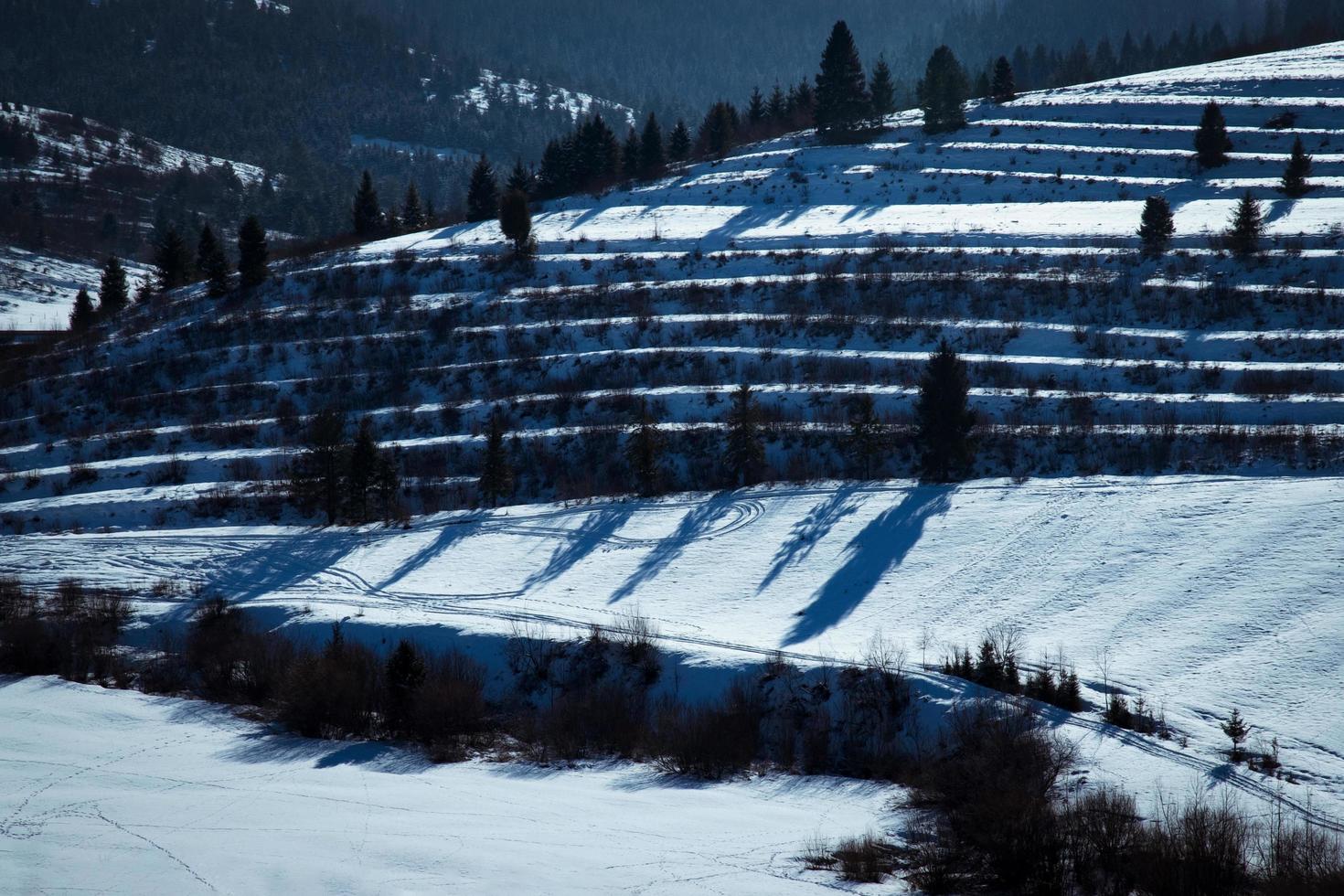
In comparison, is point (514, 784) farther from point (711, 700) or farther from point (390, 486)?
point (390, 486)

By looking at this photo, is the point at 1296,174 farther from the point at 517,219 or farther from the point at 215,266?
the point at 215,266

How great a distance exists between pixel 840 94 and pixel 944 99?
745 centimetres

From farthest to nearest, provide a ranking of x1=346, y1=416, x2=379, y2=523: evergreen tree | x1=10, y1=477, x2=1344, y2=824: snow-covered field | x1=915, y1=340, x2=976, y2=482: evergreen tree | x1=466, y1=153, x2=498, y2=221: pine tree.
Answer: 1. x1=466, y1=153, x2=498, y2=221: pine tree
2. x1=346, y1=416, x2=379, y2=523: evergreen tree
3. x1=915, y1=340, x2=976, y2=482: evergreen tree
4. x1=10, y1=477, x2=1344, y2=824: snow-covered field

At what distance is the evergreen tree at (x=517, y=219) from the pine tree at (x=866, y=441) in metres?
24.2

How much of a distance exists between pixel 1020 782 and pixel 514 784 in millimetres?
6503

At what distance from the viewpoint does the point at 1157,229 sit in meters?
33.1

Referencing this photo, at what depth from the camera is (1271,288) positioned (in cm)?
2888

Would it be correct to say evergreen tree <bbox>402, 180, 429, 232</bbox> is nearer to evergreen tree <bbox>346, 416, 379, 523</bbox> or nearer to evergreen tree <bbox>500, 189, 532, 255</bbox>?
evergreen tree <bbox>500, 189, 532, 255</bbox>

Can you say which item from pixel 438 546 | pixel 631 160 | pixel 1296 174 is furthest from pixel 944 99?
pixel 438 546

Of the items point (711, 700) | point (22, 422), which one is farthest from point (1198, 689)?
point (22, 422)

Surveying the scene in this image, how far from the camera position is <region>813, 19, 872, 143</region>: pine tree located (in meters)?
58.8

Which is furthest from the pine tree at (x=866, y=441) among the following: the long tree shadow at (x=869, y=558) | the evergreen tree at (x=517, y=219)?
the evergreen tree at (x=517, y=219)

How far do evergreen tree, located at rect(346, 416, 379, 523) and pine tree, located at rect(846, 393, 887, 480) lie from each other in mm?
14165

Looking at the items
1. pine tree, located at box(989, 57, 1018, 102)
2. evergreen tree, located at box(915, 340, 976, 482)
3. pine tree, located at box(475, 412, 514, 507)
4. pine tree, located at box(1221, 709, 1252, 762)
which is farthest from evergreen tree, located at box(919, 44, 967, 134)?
pine tree, located at box(1221, 709, 1252, 762)
